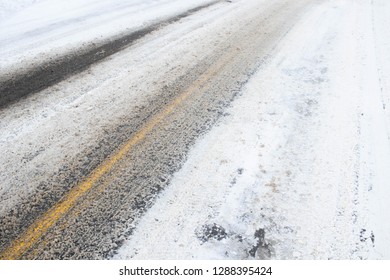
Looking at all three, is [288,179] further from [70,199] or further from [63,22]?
[63,22]

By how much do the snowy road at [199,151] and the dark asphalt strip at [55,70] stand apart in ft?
0.44

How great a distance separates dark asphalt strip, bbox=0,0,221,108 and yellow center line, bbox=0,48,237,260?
2.23m

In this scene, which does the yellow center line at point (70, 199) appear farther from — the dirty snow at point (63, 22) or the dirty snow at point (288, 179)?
the dirty snow at point (63, 22)

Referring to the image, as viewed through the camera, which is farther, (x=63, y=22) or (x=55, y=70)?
(x=63, y=22)

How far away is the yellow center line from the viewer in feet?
9.70

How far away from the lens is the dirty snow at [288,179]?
308 centimetres

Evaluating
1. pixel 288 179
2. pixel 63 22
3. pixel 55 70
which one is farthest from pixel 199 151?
pixel 63 22

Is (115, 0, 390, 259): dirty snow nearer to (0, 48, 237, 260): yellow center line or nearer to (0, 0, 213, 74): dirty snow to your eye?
(0, 48, 237, 260): yellow center line

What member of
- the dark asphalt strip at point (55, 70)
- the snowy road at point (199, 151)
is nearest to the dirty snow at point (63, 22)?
the snowy road at point (199, 151)

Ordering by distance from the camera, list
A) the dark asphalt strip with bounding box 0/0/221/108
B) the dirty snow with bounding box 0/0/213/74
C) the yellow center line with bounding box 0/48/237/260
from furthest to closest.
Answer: the dirty snow with bounding box 0/0/213/74 → the dark asphalt strip with bounding box 0/0/221/108 → the yellow center line with bounding box 0/48/237/260

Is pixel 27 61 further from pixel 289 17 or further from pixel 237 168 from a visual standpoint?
pixel 289 17

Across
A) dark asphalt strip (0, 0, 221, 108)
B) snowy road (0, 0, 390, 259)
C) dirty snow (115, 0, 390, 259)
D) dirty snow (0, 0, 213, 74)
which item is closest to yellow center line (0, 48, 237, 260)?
snowy road (0, 0, 390, 259)

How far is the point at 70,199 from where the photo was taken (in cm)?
345

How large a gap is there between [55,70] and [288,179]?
468 cm
